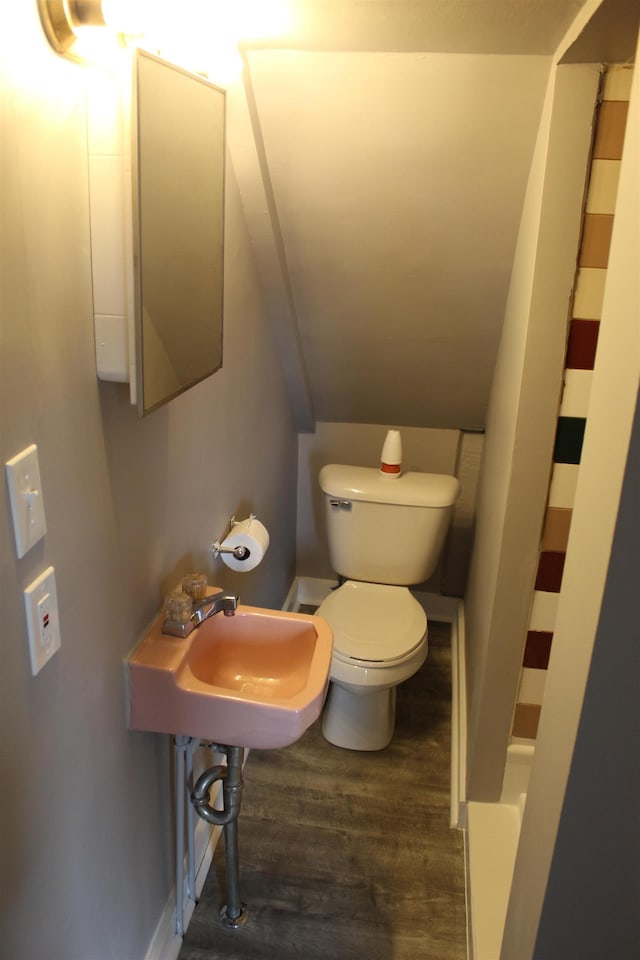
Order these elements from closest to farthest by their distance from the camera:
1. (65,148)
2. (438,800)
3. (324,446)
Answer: (65,148) → (438,800) → (324,446)

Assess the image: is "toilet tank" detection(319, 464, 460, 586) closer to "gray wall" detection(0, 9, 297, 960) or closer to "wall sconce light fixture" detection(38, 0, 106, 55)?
"gray wall" detection(0, 9, 297, 960)

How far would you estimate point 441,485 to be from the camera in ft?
8.11

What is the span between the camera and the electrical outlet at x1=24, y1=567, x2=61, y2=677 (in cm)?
96

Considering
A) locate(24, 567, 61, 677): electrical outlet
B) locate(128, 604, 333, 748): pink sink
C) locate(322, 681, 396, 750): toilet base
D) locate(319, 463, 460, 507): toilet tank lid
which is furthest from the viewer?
locate(319, 463, 460, 507): toilet tank lid

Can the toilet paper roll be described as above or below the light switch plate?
below

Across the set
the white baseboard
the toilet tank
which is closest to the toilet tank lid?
the toilet tank

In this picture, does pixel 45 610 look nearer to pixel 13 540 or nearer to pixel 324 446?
pixel 13 540

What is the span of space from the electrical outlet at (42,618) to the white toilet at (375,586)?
1.25 metres

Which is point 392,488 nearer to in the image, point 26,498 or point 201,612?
point 201,612

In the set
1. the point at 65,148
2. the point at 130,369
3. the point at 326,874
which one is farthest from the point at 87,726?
the point at 326,874

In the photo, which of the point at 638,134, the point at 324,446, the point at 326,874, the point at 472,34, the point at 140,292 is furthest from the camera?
the point at 324,446

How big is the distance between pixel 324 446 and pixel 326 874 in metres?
1.54

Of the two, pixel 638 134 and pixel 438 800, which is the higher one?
pixel 638 134

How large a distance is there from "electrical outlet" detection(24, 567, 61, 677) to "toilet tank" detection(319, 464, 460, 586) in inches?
60.3
